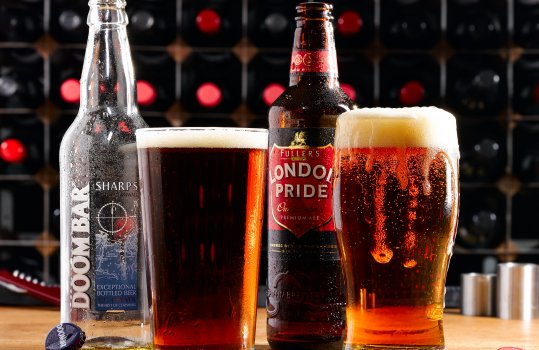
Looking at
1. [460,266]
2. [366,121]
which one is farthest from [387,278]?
[460,266]

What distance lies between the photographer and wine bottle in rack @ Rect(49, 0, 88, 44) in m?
3.33

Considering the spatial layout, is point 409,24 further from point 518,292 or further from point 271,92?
point 518,292

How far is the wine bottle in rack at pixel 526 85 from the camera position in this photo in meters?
3.38

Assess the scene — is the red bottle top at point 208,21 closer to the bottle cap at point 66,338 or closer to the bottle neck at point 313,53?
the bottle neck at point 313,53

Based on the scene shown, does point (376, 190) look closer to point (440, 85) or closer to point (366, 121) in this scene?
point (366, 121)

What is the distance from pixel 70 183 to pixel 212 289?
25cm

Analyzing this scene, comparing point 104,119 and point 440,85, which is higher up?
point 440,85

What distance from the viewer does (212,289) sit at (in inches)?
38.7

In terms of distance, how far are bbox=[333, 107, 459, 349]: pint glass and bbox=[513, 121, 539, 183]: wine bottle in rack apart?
245 centimetres

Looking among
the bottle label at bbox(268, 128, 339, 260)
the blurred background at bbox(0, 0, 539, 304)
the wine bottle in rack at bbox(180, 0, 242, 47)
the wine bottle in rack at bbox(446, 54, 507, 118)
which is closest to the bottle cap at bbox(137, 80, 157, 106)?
the blurred background at bbox(0, 0, 539, 304)

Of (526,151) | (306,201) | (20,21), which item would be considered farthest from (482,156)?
(306,201)

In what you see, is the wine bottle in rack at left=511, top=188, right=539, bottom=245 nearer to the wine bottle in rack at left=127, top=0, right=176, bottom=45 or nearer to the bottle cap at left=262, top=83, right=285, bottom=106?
the bottle cap at left=262, top=83, right=285, bottom=106

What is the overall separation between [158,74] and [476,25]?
1.28 meters

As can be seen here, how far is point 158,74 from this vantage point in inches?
133
